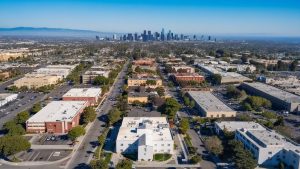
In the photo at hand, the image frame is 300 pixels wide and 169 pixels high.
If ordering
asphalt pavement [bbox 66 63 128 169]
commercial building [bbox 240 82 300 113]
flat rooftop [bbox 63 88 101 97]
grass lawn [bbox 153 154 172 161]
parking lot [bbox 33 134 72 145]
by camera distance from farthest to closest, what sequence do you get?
flat rooftop [bbox 63 88 101 97] → commercial building [bbox 240 82 300 113] → parking lot [bbox 33 134 72 145] → grass lawn [bbox 153 154 172 161] → asphalt pavement [bbox 66 63 128 169]

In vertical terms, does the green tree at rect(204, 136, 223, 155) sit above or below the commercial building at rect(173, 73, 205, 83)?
below

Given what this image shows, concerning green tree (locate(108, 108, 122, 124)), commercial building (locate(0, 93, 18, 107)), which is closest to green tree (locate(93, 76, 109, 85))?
commercial building (locate(0, 93, 18, 107))

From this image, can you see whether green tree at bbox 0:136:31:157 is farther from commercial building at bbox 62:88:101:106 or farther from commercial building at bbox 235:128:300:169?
commercial building at bbox 235:128:300:169

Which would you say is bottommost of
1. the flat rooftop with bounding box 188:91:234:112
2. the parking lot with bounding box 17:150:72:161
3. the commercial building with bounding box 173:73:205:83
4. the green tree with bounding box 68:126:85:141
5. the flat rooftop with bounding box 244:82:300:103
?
the parking lot with bounding box 17:150:72:161

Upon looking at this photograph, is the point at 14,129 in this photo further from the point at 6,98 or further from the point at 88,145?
Answer: the point at 6,98

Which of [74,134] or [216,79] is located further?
[216,79]

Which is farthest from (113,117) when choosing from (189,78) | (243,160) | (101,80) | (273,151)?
(189,78)

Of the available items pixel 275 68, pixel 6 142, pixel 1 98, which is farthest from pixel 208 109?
pixel 275 68

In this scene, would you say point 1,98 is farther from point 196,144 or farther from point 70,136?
point 196,144
